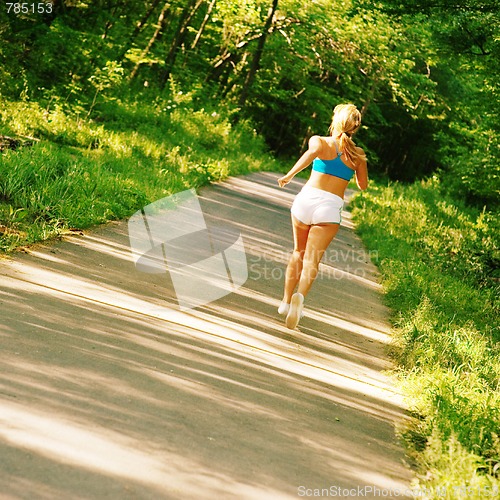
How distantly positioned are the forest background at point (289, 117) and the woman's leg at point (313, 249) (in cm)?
110

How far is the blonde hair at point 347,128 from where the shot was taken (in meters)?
7.25

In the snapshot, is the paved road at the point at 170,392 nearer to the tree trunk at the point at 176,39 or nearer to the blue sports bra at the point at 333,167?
→ the blue sports bra at the point at 333,167

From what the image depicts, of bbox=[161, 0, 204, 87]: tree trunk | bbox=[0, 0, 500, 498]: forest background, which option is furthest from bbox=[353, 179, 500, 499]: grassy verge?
bbox=[161, 0, 204, 87]: tree trunk

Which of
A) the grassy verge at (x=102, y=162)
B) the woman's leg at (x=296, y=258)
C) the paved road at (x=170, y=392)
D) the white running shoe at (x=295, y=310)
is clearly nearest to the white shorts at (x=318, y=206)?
the woman's leg at (x=296, y=258)

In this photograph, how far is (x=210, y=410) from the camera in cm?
454

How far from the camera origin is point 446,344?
7305 millimetres

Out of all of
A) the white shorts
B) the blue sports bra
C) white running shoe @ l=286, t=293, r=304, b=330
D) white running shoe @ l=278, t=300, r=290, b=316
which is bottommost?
white running shoe @ l=278, t=300, r=290, b=316

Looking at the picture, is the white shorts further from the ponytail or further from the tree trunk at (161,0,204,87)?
the tree trunk at (161,0,204,87)

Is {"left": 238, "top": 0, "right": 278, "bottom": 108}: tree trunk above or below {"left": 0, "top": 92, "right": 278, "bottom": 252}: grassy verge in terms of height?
above

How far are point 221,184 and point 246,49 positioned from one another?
21.7 m

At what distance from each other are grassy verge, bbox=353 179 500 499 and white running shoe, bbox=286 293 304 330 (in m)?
1.01

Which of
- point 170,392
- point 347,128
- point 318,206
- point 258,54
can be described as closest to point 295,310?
point 318,206

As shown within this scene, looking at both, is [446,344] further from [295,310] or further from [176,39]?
[176,39]

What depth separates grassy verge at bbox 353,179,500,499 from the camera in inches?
169
